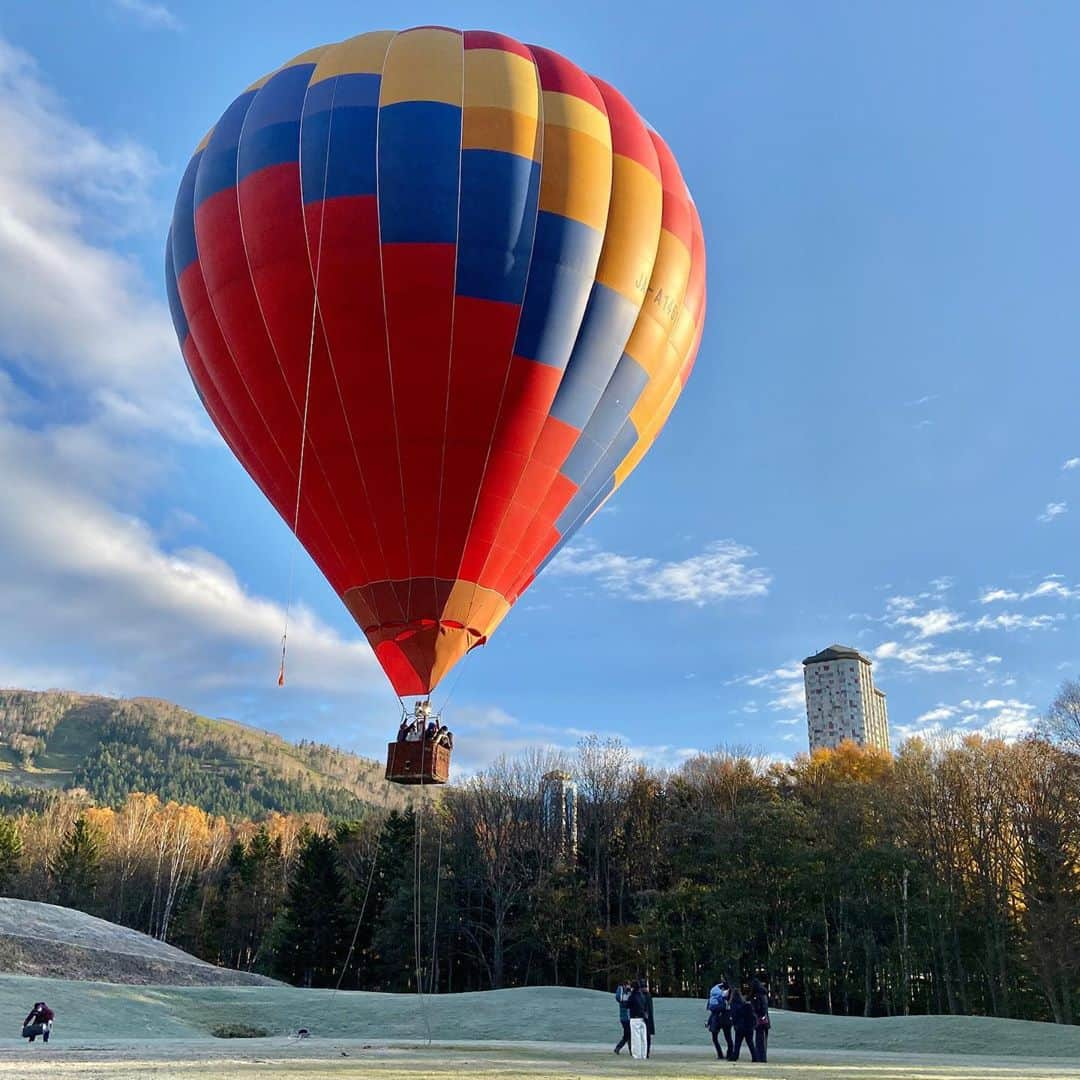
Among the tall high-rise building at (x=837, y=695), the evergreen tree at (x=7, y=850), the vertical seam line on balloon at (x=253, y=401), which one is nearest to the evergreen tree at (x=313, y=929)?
the evergreen tree at (x=7, y=850)

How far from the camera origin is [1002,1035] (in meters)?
21.4

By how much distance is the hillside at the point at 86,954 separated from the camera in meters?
34.0

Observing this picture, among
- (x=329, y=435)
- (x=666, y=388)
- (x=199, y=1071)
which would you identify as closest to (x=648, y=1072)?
(x=199, y=1071)

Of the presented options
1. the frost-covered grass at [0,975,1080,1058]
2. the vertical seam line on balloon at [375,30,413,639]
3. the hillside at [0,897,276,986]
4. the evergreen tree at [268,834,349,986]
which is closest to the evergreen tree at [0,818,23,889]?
the evergreen tree at [268,834,349,986]

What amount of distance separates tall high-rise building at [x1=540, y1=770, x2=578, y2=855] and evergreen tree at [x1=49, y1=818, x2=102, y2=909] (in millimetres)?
43294

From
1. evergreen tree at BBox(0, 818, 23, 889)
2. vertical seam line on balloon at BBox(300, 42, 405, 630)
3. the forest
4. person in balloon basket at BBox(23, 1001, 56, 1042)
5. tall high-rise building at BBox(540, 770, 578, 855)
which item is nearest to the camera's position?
vertical seam line on balloon at BBox(300, 42, 405, 630)

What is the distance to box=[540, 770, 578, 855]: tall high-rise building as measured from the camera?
5369cm

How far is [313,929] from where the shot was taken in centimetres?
5412

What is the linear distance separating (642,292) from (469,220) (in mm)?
3638

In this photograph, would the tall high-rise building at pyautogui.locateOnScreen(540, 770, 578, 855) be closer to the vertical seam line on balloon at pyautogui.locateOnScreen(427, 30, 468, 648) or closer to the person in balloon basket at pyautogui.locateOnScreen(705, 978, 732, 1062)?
the person in balloon basket at pyautogui.locateOnScreen(705, 978, 732, 1062)

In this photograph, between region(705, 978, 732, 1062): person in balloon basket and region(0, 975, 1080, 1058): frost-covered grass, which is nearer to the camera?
region(705, 978, 732, 1062): person in balloon basket

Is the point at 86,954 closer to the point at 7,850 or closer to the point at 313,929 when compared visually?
the point at 313,929

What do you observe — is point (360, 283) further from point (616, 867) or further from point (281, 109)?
point (616, 867)

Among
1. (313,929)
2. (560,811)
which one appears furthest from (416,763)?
(313,929)
